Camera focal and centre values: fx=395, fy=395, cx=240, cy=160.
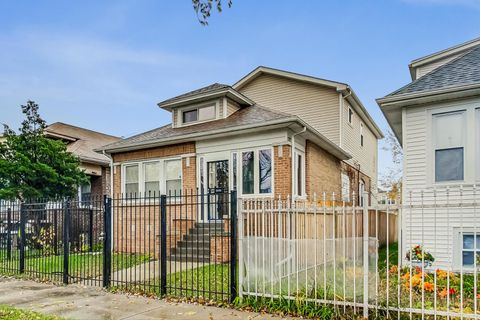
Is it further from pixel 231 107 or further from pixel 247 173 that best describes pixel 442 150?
pixel 231 107

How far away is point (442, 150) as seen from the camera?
9.92m

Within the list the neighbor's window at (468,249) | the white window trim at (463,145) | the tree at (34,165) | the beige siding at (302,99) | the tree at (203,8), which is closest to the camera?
the tree at (203,8)

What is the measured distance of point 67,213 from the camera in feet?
30.5

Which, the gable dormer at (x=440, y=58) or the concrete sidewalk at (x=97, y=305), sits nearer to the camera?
the concrete sidewalk at (x=97, y=305)

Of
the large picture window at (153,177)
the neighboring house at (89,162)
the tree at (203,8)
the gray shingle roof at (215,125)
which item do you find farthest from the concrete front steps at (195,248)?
the neighboring house at (89,162)

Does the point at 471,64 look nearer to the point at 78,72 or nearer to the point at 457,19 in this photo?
the point at 457,19

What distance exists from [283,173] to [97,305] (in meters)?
6.80

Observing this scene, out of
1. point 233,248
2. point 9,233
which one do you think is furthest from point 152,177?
point 233,248

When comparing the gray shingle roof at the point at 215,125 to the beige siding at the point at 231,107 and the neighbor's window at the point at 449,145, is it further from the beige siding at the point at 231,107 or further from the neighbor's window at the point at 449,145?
the neighbor's window at the point at 449,145

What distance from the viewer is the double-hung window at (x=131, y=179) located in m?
15.7

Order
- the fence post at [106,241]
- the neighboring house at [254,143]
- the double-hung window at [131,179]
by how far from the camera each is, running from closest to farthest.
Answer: the fence post at [106,241] → the neighboring house at [254,143] → the double-hung window at [131,179]

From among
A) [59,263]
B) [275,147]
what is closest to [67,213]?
[59,263]

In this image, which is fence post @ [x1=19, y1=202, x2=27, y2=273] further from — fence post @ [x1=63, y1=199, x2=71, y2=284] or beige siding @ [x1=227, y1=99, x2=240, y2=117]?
beige siding @ [x1=227, y1=99, x2=240, y2=117]

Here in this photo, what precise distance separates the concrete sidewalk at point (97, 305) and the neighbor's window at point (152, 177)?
21.7 feet
